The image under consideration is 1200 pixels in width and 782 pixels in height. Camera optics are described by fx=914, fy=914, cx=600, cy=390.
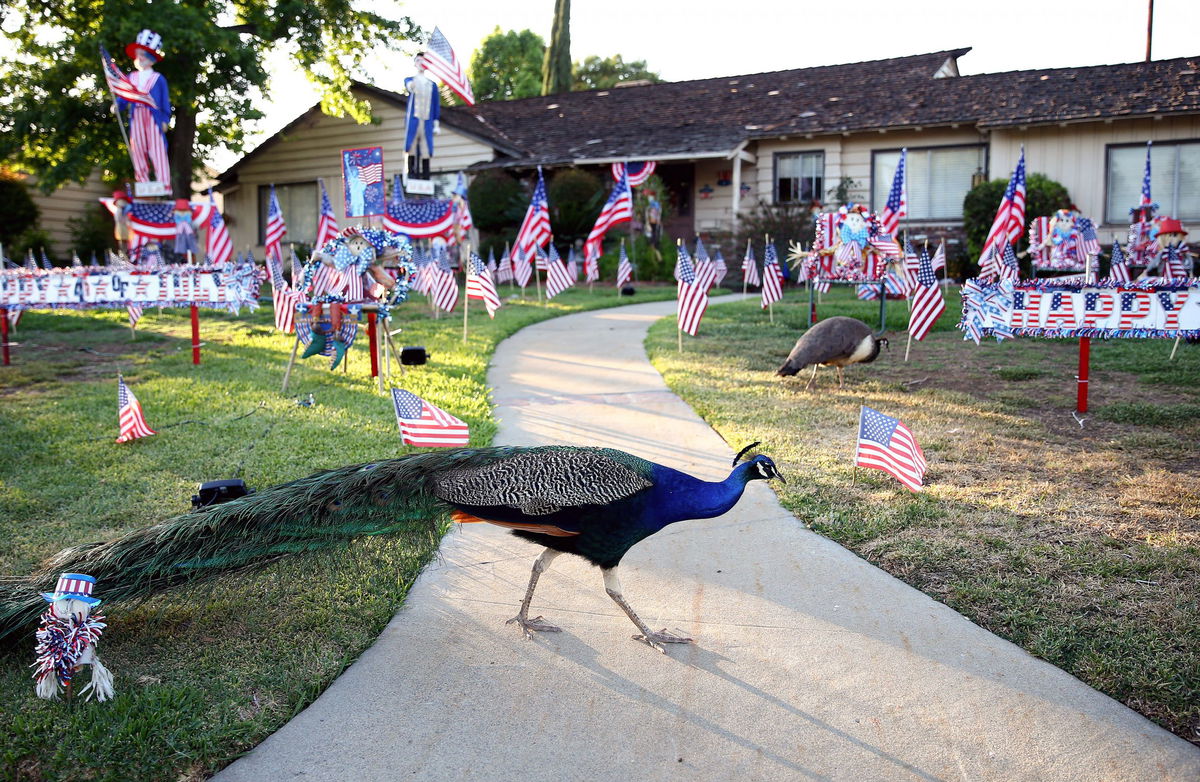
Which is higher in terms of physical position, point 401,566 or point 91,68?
point 91,68

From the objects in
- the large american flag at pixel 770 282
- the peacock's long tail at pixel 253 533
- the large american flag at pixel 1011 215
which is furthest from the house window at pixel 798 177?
the peacock's long tail at pixel 253 533

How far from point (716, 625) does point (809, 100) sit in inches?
813

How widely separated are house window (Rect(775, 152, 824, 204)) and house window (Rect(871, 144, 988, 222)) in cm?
127

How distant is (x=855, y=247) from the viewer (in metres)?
12.3

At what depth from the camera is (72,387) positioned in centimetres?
953

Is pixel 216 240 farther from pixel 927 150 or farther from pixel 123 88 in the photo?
pixel 927 150

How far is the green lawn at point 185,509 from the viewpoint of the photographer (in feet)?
10.4

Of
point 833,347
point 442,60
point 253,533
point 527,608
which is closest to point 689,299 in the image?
point 833,347

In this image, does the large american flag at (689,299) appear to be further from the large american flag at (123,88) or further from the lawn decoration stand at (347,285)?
the large american flag at (123,88)

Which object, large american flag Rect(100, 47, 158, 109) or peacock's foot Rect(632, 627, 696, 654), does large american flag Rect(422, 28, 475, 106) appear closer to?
large american flag Rect(100, 47, 158, 109)

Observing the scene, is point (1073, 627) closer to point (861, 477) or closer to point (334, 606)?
point (861, 477)

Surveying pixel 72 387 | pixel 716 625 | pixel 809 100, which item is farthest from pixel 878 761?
pixel 809 100

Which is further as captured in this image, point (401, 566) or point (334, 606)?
point (401, 566)

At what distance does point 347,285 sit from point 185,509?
3.83 m
